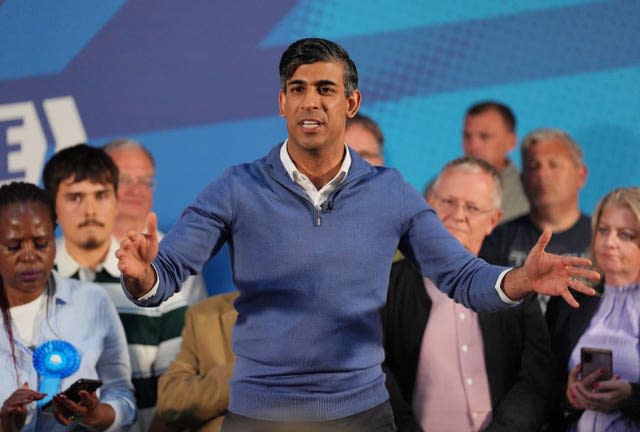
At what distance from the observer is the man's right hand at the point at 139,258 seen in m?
2.35

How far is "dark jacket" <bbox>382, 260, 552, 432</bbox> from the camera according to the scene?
3.69 metres

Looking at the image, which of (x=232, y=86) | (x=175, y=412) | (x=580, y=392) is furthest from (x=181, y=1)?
(x=580, y=392)

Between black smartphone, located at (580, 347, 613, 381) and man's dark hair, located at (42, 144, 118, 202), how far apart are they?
1.96 metres

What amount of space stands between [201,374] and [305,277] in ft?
4.45

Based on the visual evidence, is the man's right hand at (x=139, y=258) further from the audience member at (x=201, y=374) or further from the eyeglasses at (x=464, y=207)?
the eyeglasses at (x=464, y=207)

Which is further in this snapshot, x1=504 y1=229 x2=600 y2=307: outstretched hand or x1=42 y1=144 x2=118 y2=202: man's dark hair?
x1=42 y1=144 x2=118 y2=202: man's dark hair

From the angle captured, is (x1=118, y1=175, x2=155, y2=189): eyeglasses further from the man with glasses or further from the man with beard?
the man with beard

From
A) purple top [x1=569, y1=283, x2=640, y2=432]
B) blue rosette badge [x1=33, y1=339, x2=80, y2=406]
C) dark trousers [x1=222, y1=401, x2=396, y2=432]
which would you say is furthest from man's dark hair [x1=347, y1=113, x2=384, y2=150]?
dark trousers [x1=222, y1=401, x2=396, y2=432]

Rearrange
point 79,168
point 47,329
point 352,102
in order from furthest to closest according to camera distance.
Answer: point 79,168 → point 47,329 → point 352,102

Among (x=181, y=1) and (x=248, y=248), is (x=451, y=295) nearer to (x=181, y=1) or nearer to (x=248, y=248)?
(x=248, y=248)

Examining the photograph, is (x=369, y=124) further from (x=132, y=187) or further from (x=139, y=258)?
(x=139, y=258)

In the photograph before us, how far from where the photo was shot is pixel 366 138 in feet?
14.9

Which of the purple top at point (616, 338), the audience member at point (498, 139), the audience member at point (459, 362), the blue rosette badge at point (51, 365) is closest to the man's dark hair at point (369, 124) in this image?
the audience member at point (498, 139)

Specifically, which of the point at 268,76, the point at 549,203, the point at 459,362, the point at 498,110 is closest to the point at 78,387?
the point at 459,362
